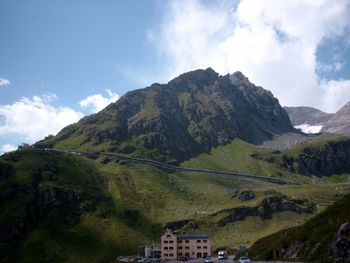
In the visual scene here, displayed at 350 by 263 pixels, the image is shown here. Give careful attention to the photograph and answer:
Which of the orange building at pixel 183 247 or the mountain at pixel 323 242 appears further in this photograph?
the orange building at pixel 183 247

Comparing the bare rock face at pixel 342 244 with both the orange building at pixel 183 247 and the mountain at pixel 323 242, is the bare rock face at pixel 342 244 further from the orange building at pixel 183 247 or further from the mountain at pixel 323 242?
the orange building at pixel 183 247

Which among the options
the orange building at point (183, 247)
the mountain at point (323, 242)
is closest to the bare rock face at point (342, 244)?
the mountain at point (323, 242)

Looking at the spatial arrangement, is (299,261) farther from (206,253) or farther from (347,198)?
(206,253)

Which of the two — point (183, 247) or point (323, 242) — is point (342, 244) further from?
point (183, 247)

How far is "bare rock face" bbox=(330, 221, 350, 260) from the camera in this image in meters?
82.6

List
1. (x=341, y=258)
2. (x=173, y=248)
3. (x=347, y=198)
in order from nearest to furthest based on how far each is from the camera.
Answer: (x=341, y=258) → (x=347, y=198) → (x=173, y=248)

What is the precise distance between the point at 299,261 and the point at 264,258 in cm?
2542

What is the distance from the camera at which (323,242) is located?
96.8 m

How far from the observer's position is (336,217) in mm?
115688

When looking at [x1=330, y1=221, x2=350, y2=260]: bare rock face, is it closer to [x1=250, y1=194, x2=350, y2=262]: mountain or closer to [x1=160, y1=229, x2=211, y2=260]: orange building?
[x1=250, y1=194, x2=350, y2=262]: mountain

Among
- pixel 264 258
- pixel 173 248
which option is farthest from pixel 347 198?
pixel 173 248

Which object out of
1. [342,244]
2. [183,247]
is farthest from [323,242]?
[183,247]

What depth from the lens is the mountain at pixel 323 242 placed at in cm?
8538

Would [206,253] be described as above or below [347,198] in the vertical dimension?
below
